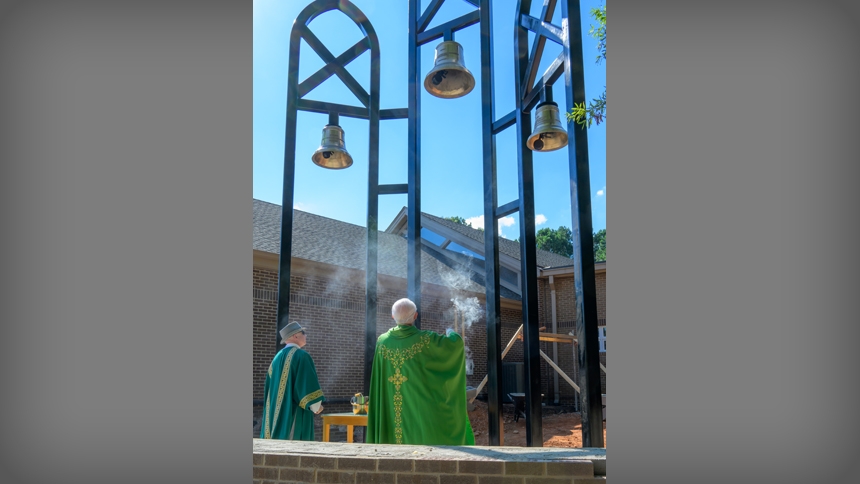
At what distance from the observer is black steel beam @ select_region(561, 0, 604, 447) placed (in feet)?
14.3

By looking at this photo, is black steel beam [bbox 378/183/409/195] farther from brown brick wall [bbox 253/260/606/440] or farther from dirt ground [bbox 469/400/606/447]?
dirt ground [bbox 469/400/606/447]

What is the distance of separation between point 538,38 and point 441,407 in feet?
11.3

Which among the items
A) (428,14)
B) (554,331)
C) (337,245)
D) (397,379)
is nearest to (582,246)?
(397,379)

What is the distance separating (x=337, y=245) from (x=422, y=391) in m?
10.9

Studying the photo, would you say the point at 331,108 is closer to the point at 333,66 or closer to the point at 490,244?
the point at 333,66

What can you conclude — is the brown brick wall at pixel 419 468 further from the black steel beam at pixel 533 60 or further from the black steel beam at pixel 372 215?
the black steel beam at pixel 533 60

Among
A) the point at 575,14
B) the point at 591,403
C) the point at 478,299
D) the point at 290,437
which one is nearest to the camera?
the point at 591,403

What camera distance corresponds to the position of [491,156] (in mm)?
5883

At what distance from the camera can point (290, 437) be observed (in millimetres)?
5312

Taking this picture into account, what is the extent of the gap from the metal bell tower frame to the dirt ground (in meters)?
6.87

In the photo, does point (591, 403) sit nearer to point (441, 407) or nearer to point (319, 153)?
point (441, 407)

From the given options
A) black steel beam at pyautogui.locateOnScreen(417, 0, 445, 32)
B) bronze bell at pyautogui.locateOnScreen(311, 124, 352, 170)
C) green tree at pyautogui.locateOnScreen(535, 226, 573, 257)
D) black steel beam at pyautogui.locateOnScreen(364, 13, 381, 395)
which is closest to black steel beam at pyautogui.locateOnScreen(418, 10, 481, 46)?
black steel beam at pyautogui.locateOnScreen(417, 0, 445, 32)

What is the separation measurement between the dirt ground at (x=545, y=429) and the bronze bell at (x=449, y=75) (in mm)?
8073
